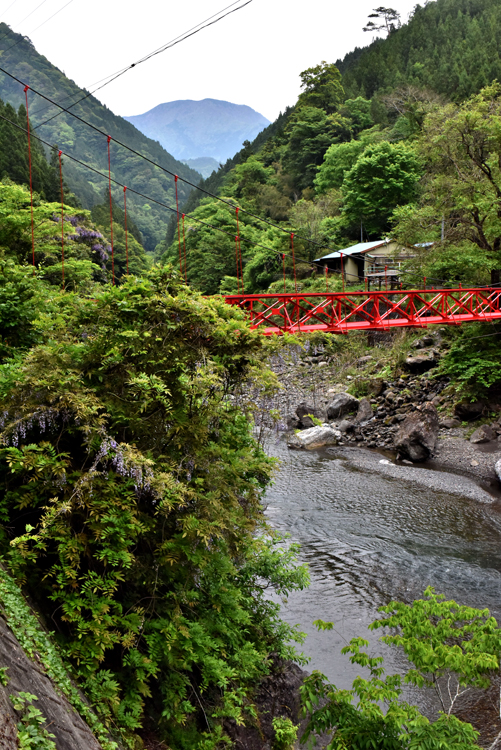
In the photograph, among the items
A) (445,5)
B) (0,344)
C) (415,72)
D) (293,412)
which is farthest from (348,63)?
(0,344)

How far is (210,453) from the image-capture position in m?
4.38

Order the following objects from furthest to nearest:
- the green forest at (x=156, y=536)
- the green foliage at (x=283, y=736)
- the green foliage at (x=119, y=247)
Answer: the green foliage at (x=119, y=247) < the green foliage at (x=283, y=736) < the green forest at (x=156, y=536)

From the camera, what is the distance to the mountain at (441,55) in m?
37.5

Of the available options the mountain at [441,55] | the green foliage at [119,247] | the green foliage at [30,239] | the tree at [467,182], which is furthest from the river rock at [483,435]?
the mountain at [441,55]

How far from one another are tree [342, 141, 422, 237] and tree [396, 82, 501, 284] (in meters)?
9.59

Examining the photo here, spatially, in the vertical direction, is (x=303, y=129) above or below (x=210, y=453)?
above

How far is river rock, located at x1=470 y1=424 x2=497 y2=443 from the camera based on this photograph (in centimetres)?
1358

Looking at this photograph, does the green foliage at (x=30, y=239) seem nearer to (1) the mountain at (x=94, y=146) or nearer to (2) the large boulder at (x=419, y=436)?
(2) the large boulder at (x=419, y=436)

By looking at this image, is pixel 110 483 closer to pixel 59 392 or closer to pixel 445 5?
pixel 59 392

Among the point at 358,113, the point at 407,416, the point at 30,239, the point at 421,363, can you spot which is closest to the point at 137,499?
the point at 30,239

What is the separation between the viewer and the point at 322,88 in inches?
1698

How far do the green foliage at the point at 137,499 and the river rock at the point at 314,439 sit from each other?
1073 cm

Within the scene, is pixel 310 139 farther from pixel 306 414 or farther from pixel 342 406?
pixel 306 414

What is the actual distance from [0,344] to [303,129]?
39243 millimetres
